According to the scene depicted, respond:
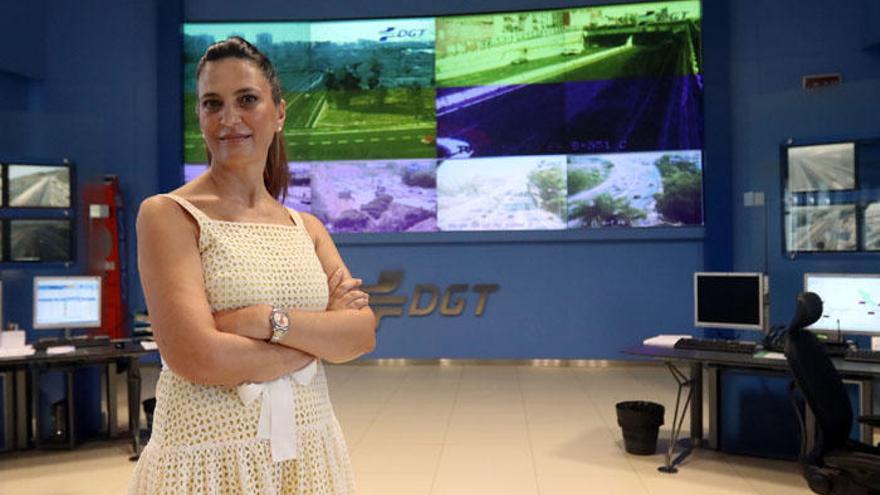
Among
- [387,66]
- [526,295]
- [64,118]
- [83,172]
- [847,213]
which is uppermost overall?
[387,66]

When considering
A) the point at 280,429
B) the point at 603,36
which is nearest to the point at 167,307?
the point at 280,429

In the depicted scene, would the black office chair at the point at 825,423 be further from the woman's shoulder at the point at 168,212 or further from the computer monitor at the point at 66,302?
the computer monitor at the point at 66,302

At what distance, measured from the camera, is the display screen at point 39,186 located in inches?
236

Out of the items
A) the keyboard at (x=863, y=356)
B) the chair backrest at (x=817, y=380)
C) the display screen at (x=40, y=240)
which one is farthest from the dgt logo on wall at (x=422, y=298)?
the chair backrest at (x=817, y=380)

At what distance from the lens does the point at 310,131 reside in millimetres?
8383

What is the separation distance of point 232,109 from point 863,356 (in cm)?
414

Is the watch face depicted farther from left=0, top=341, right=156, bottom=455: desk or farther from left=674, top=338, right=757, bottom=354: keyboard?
left=0, top=341, right=156, bottom=455: desk

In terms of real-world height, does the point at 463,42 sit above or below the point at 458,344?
above

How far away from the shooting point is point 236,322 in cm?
121

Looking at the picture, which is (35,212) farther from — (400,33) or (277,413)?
(277,413)

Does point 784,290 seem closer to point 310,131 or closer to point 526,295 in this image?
point 526,295

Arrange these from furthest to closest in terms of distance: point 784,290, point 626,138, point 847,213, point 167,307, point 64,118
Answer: point 626,138, point 64,118, point 784,290, point 847,213, point 167,307

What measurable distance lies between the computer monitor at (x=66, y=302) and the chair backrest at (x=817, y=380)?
470cm

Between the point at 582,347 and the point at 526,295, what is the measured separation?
0.89 meters
